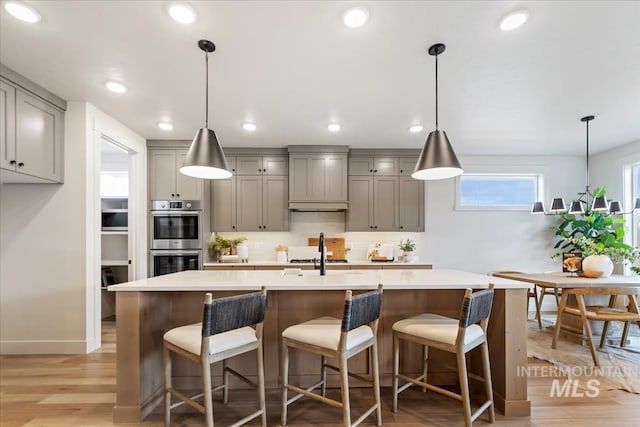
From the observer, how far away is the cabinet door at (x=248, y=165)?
4.64 m

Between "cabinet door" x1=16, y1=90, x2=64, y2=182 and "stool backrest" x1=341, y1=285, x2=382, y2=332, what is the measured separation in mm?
3074

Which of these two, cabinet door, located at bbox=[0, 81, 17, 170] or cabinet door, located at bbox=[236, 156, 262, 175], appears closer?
cabinet door, located at bbox=[0, 81, 17, 170]

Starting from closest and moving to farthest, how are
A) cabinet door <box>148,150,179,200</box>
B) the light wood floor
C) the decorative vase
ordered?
the light wood floor → the decorative vase → cabinet door <box>148,150,179,200</box>

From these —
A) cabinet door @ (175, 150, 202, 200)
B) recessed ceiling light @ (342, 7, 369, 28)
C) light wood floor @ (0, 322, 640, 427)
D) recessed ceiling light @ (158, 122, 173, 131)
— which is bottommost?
light wood floor @ (0, 322, 640, 427)

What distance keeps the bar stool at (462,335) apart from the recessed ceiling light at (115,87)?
9.99 feet

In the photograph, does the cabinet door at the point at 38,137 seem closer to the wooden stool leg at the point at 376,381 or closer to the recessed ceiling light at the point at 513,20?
the wooden stool leg at the point at 376,381

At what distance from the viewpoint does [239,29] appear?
2.02 m

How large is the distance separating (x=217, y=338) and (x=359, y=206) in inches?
129

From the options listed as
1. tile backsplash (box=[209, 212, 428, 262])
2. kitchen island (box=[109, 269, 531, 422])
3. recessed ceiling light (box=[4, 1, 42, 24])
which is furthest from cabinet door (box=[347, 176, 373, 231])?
recessed ceiling light (box=[4, 1, 42, 24])

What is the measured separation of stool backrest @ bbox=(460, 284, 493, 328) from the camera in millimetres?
1723

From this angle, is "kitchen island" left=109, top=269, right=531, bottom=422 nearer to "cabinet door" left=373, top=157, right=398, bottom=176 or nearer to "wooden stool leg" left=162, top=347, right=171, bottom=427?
"wooden stool leg" left=162, top=347, right=171, bottom=427

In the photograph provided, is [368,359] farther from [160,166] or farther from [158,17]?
[160,166]

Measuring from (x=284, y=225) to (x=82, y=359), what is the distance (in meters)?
2.69

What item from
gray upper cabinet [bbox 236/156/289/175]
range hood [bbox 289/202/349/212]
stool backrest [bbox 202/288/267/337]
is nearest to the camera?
stool backrest [bbox 202/288/267/337]
